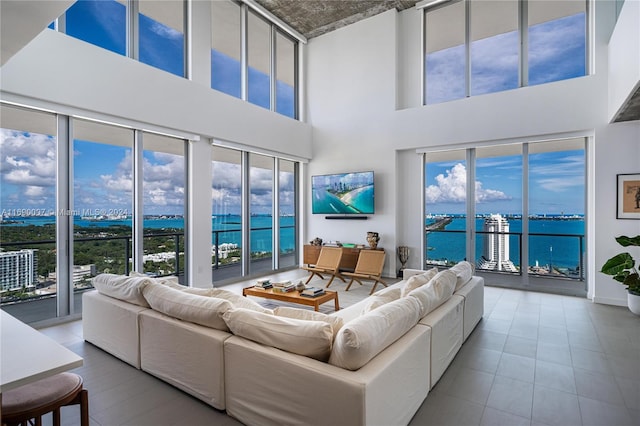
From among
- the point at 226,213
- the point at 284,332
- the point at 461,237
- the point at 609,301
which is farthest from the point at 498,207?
the point at 284,332

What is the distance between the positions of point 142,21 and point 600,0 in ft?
22.5

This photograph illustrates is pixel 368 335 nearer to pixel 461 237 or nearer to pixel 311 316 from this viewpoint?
pixel 311 316

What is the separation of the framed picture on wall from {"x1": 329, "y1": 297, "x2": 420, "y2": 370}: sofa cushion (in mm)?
4621

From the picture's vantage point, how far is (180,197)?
222 inches

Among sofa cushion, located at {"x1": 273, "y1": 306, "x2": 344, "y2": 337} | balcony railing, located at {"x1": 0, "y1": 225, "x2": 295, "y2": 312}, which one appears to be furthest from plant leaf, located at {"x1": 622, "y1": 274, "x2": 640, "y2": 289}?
balcony railing, located at {"x1": 0, "y1": 225, "x2": 295, "y2": 312}

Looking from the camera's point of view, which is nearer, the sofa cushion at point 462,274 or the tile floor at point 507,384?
the tile floor at point 507,384

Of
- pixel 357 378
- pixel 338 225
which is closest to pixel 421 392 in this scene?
pixel 357 378

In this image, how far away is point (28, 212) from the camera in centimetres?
398

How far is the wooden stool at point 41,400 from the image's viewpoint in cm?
150

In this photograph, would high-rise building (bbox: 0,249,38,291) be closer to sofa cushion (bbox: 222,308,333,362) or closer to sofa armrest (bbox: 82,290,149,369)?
sofa armrest (bbox: 82,290,149,369)

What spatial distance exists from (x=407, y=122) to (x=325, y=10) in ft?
9.32

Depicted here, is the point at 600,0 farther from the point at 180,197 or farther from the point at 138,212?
the point at 138,212

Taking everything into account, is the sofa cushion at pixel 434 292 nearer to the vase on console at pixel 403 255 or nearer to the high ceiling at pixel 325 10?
the vase on console at pixel 403 255

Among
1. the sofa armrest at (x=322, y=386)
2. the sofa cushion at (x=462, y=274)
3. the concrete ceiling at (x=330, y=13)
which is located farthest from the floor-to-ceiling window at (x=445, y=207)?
the sofa armrest at (x=322, y=386)
